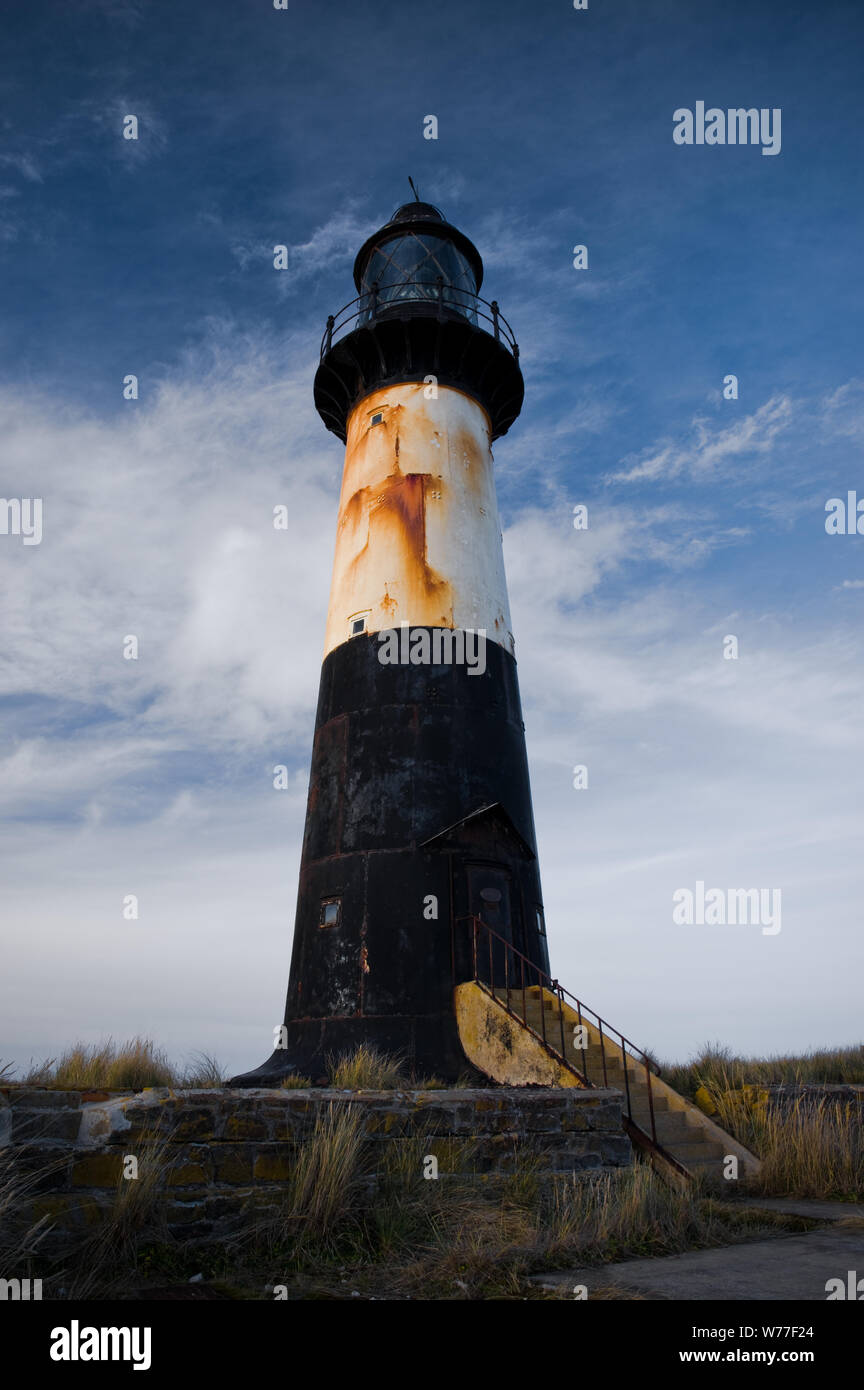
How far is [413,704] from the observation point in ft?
43.3

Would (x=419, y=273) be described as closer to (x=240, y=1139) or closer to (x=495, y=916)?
(x=495, y=916)

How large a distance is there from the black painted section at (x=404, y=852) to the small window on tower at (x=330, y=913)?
0.28ft

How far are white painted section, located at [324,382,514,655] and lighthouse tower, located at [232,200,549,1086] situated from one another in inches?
1.4

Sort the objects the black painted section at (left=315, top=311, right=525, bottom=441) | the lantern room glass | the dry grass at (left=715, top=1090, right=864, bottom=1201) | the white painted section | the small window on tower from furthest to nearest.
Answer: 1. the lantern room glass
2. the black painted section at (left=315, top=311, right=525, bottom=441)
3. the white painted section
4. the small window on tower
5. the dry grass at (left=715, top=1090, right=864, bottom=1201)

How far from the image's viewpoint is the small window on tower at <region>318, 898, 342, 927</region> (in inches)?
483

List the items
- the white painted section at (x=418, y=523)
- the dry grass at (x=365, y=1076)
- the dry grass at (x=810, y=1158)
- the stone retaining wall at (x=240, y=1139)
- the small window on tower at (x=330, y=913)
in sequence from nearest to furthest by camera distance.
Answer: the stone retaining wall at (x=240, y=1139) < the dry grass at (x=810, y=1158) < the dry grass at (x=365, y=1076) < the small window on tower at (x=330, y=913) < the white painted section at (x=418, y=523)

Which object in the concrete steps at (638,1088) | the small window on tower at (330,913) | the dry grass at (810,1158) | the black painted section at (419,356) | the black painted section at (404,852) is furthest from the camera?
the black painted section at (419,356)

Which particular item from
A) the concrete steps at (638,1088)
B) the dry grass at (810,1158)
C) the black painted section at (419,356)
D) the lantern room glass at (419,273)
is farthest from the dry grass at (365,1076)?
the lantern room glass at (419,273)

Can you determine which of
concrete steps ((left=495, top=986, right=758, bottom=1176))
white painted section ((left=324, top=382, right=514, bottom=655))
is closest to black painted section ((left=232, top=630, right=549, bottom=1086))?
white painted section ((left=324, top=382, right=514, bottom=655))

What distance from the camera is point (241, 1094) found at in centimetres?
643

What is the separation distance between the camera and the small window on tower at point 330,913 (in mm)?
12258

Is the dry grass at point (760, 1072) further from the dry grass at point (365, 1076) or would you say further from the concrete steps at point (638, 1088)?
the dry grass at point (365, 1076)

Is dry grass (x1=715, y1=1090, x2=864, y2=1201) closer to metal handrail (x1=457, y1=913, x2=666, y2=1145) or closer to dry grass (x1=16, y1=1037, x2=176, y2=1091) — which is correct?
metal handrail (x1=457, y1=913, x2=666, y2=1145)
